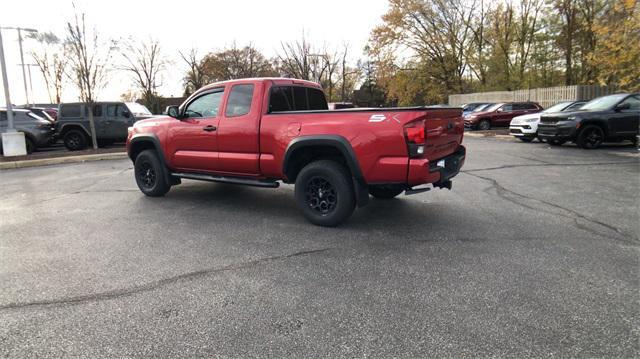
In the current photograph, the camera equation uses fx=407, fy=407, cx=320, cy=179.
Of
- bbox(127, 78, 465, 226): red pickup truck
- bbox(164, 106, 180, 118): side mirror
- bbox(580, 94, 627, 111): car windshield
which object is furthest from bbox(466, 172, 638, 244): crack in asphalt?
bbox(580, 94, 627, 111): car windshield

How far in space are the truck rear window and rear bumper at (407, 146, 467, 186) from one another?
7.54ft

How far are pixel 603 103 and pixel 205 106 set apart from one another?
12.9 meters

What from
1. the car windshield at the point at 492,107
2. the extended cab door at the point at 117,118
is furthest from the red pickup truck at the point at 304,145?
the car windshield at the point at 492,107

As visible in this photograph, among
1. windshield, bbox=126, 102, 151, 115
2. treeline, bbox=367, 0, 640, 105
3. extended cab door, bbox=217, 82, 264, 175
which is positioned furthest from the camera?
treeline, bbox=367, 0, 640, 105

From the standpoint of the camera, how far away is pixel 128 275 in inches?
150

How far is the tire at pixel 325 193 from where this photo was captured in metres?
5.02

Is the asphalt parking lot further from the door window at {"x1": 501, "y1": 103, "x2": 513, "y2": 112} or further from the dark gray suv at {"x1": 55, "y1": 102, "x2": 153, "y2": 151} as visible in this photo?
the door window at {"x1": 501, "y1": 103, "x2": 513, "y2": 112}

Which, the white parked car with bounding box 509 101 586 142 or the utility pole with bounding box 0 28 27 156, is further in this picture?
the white parked car with bounding box 509 101 586 142

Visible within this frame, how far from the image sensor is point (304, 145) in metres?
5.12

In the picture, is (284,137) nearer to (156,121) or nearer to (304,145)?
(304,145)

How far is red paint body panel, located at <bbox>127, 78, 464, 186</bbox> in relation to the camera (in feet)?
15.0

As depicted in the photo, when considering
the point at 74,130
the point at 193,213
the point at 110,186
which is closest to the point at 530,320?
the point at 193,213

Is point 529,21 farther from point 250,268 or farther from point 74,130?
point 250,268

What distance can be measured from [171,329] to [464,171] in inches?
317
